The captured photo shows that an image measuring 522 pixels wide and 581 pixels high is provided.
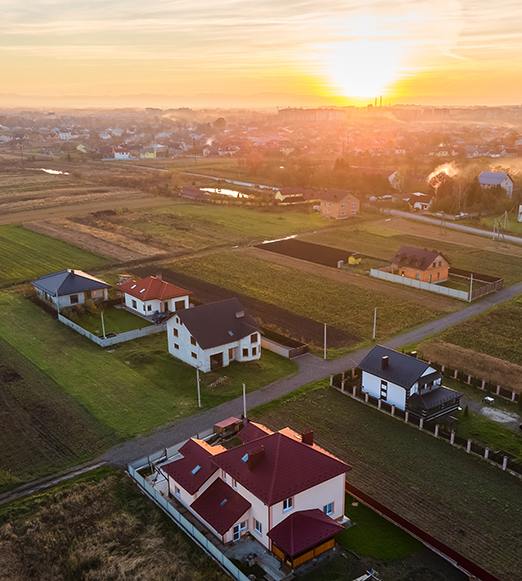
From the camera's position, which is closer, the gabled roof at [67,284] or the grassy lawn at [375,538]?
the grassy lawn at [375,538]

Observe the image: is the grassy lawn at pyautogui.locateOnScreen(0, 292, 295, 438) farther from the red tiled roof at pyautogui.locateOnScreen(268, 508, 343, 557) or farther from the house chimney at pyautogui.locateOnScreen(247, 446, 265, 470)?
the red tiled roof at pyautogui.locateOnScreen(268, 508, 343, 557)

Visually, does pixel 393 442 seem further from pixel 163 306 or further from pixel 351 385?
pixel 163 306

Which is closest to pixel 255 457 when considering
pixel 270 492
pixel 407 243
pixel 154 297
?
pixel 270 492

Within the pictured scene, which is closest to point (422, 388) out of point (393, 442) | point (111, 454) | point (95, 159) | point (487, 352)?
point (393, 442)

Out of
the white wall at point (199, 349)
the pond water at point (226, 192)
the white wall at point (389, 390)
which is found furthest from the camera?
the pond water at point (226, 192)

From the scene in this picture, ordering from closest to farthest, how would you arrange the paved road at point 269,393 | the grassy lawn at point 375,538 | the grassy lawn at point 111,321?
the grassy lawn at point 375,538, the paved road at point 269,393, the grassy lawn at point 111,321

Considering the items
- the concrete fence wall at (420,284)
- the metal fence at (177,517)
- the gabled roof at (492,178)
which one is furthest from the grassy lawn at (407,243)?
the metal fence at (177,517)

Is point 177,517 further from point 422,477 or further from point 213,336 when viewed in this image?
point 213,336

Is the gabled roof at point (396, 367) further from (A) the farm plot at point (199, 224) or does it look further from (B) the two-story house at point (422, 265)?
(A) the farm plot at point (199, 224)
